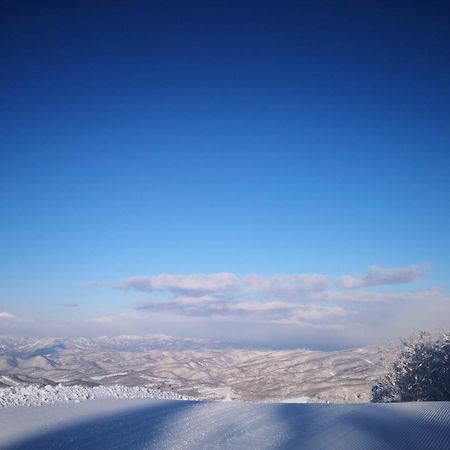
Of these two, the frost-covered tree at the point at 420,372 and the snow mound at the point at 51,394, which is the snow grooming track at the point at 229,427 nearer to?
the snow mound at the point at 51,394

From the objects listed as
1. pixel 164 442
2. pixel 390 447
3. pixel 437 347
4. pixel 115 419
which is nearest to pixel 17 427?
pixel 115 419

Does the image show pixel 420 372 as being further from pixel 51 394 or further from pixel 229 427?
pixel 51 394

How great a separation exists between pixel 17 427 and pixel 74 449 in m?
3.59

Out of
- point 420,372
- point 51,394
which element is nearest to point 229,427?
point 51,394

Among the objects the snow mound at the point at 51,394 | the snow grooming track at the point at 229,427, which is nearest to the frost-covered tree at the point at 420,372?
the snow grooming track at the point at 229,427

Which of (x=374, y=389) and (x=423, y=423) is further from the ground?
(x=423, y=423)

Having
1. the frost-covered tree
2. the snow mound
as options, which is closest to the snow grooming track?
the snow mound

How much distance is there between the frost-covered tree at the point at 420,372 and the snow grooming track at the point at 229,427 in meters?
14.3

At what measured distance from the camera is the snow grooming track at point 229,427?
32.2 ft

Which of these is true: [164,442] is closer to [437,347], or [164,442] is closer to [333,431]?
[333,431]

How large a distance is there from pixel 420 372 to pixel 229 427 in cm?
2252

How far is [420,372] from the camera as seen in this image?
28.0 meters

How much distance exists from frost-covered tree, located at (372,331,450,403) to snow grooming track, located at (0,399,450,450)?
14.3 meters

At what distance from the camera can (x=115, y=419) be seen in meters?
13.9
